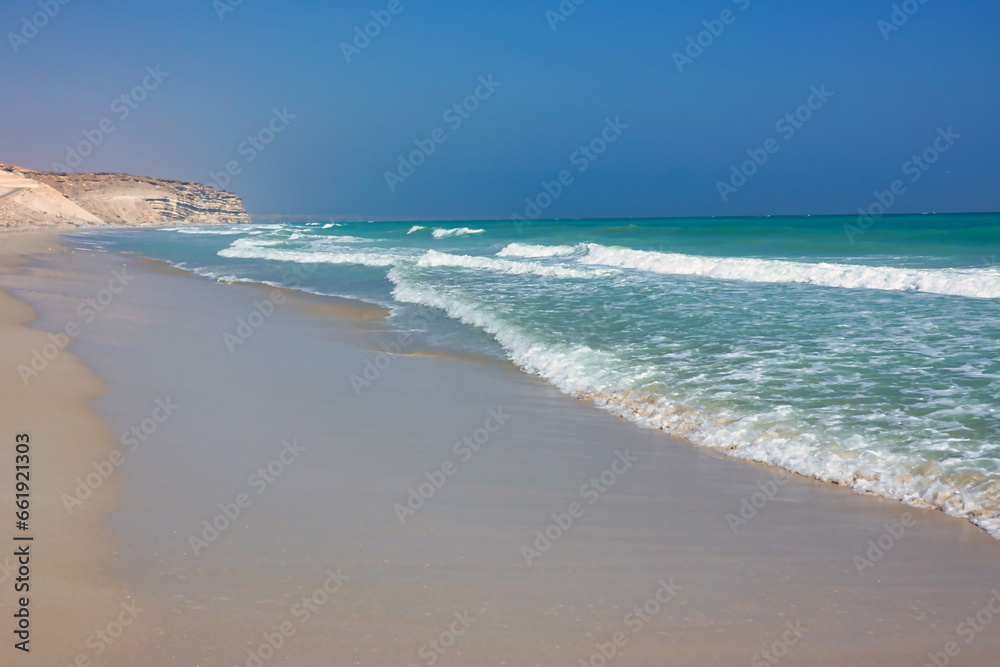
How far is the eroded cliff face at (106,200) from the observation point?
73438 millimetres

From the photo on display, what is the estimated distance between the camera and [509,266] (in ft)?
75.1

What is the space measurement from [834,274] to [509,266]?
385 inches

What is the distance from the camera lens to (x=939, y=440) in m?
4.93

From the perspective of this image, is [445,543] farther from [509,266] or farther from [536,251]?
[536,251]

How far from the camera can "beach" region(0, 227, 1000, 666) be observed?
272 cm

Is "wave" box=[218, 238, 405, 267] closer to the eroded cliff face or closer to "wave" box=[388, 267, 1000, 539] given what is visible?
"wave" box=[388, 267, 1000, 539]

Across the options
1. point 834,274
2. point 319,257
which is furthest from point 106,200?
point 834,274

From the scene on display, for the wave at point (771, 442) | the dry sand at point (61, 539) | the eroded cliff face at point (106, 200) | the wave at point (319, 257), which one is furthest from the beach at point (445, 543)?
the eroded cliff face at point (106, 200)

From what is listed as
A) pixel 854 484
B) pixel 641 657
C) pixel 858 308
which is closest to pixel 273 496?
pixel 641 657

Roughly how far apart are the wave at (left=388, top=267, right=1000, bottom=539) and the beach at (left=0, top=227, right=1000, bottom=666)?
5.8 inches

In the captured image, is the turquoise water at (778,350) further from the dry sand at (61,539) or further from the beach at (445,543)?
the dry sand at (61,539)

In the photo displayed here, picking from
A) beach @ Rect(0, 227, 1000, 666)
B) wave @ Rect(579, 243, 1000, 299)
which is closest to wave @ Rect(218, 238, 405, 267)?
wave @ Rect(579, 243, 1000, 299)

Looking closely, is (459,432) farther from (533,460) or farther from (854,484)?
(854,484)

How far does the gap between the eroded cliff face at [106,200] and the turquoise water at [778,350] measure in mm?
63575
